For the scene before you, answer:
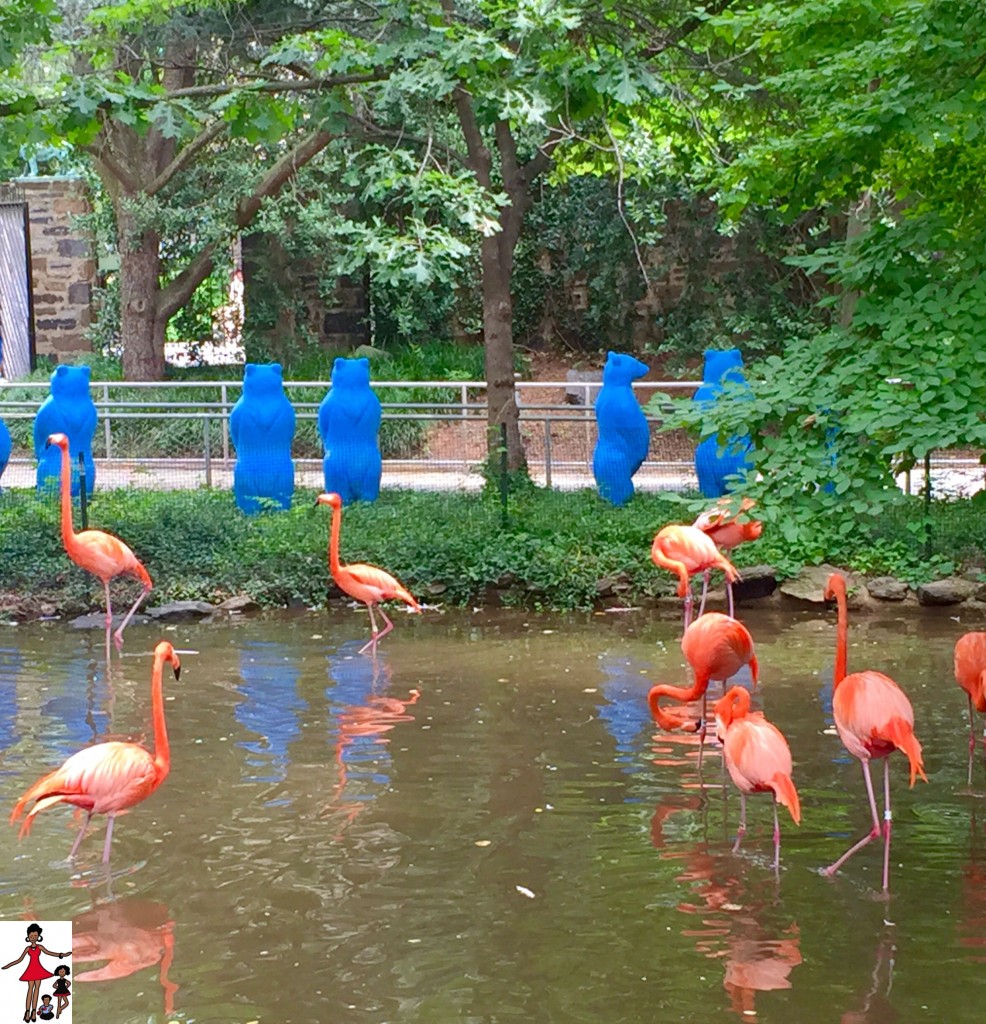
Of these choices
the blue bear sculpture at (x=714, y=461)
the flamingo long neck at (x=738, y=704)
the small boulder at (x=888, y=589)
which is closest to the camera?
the flamingo long neck at (x=738, y=704)

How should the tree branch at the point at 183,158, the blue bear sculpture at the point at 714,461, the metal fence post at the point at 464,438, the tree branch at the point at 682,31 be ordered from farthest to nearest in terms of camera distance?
the tree branch at the point at 183,158, the metal fence post at the point at 464,438, the blue bear sculpture at the point at 714,461, the tree branch at the point at 682,31

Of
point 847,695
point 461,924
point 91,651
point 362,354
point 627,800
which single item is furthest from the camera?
point 362,354

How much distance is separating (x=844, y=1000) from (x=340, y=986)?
5.44 ft

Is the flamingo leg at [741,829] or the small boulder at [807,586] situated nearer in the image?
the flamingo leg at [741,829]

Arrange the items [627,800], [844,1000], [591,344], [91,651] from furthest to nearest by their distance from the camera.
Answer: [591,344], [91,651], [627,800], [844,1000]

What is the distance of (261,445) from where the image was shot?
13.8 meters

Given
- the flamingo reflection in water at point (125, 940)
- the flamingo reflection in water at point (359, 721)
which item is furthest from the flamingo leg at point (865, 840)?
the flamingo reflection in water at point (125, 940)

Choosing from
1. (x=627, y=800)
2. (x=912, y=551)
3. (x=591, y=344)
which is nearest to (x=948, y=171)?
(x=627, y=800)

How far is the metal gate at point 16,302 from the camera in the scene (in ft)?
77.6

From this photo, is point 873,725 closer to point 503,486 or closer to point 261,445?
point 503,486

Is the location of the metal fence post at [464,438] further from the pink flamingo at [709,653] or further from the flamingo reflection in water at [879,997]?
the flamingo reflection in water at [879,997]

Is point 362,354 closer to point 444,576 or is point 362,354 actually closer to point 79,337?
point 79,337

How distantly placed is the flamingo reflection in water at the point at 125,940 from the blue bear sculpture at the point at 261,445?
26.9 feet

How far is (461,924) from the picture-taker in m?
5.44
